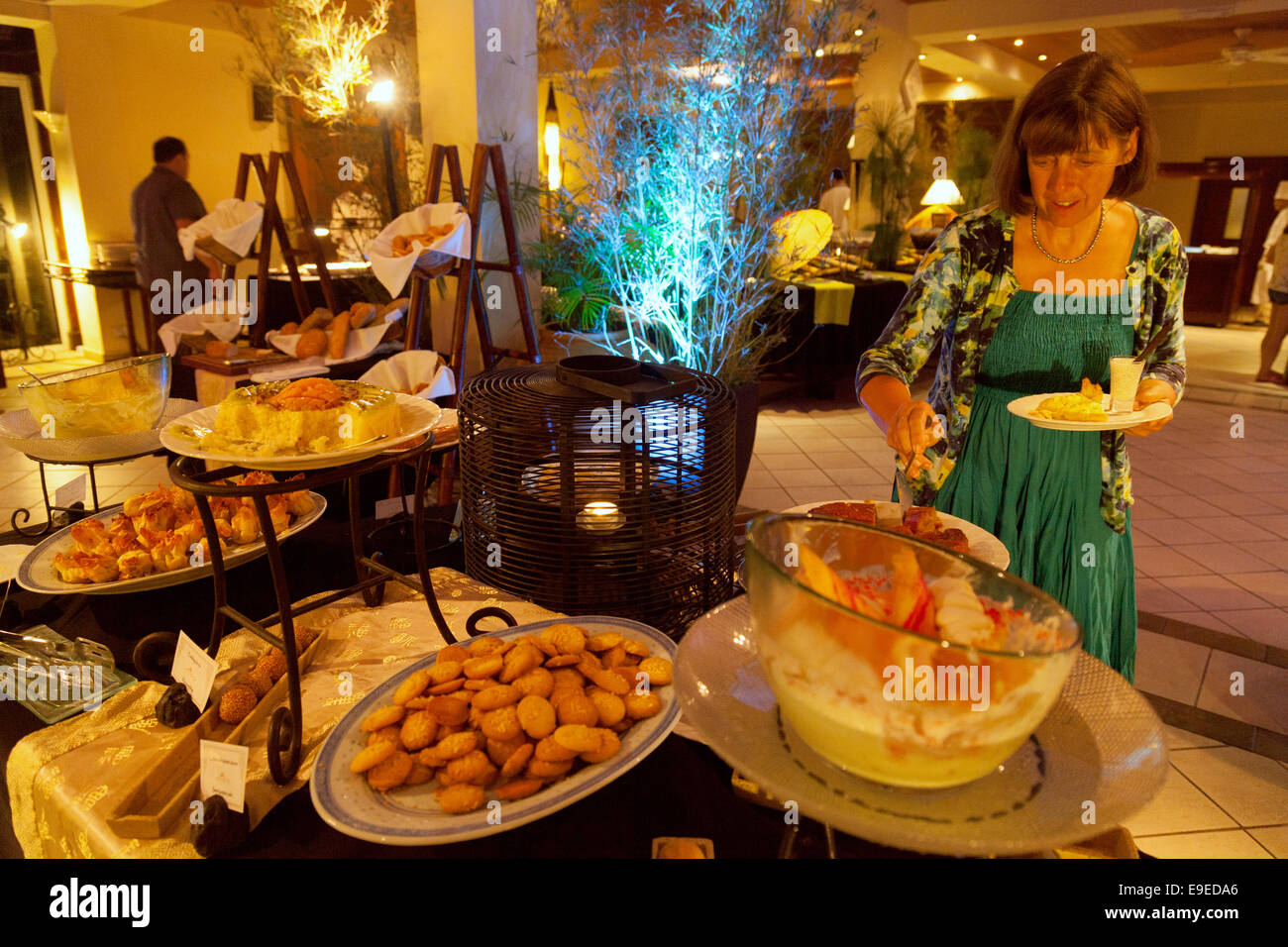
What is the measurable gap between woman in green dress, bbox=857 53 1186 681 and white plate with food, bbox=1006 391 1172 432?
0.11 metres

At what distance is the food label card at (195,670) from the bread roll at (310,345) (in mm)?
2385

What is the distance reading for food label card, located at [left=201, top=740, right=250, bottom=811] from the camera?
0.97 meters

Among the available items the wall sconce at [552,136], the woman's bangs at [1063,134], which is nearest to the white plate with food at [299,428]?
the woman's bangs at [1063,134]

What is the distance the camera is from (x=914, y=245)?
30.8 feet

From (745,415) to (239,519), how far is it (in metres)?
2.98

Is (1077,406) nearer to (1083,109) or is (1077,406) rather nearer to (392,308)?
(1083,109)

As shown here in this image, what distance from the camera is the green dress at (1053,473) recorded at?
1.62 metres

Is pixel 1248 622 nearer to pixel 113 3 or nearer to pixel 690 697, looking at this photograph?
pixel 690 697

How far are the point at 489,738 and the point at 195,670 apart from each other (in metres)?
0.52

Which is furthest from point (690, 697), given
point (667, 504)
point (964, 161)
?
point (964, 161)

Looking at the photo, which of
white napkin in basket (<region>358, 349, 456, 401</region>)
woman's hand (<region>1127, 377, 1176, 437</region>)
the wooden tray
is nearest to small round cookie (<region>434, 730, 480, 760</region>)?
the wooden tray

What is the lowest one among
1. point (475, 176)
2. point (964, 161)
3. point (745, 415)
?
point (745, 415)

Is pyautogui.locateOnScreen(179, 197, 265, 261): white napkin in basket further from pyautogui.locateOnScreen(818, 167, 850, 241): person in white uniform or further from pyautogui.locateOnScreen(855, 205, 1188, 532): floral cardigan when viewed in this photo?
pyautogui.locateOnScreen(818, 167, 850, 241): person in white uniform

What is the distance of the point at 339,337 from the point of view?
3438 mm
